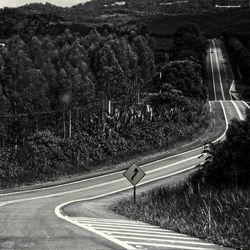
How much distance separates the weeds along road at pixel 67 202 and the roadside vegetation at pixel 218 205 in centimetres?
244

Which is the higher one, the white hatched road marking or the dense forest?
the white hatched road marking

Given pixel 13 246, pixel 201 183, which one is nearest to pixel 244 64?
pixel 201 183

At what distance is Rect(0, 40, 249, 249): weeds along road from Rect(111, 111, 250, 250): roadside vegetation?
2437 mm

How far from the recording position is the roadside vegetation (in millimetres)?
11643

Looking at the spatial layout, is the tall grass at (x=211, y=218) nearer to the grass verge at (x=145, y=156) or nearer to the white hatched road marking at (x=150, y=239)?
the white hatched road marking at (x=150, y=239)

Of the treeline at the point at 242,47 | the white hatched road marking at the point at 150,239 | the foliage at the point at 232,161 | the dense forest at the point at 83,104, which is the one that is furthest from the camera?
the treeline at the point at 242,47

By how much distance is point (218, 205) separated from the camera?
47.7ft

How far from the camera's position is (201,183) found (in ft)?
81.8

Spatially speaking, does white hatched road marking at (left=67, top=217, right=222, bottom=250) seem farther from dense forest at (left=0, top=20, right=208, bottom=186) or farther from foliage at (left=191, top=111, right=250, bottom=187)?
dense forest at (left=0, top=20, right=208, bottom=186)

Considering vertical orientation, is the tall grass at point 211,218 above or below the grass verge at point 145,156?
above

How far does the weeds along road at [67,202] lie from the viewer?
1062 centimetres

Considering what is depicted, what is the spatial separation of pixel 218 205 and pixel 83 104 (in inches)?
1810

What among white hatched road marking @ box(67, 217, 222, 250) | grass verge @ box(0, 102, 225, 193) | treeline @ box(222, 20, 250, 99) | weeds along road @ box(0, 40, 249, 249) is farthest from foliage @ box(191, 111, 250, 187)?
treeline @ box(222, 20, 250, 99)

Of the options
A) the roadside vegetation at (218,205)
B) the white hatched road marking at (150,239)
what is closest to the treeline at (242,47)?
the roadside vegetation at (218,205)
